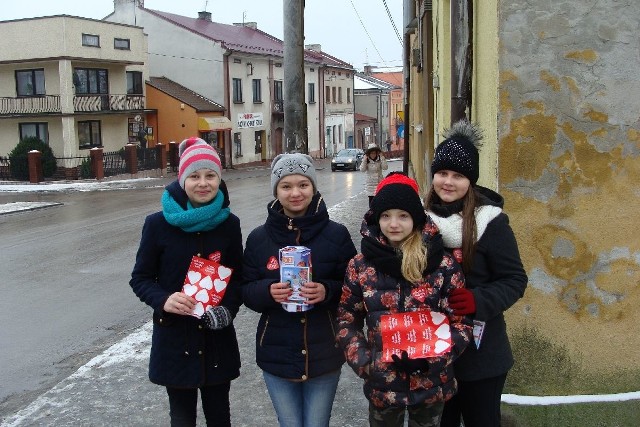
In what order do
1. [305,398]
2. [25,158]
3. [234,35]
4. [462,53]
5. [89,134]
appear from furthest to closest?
[234,35] < [89,134] < [25,158] < [462,53] < [305,398]

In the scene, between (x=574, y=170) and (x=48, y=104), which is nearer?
(x=574, y=170)

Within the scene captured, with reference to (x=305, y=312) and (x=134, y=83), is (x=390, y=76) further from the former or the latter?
(x=305, y=312)

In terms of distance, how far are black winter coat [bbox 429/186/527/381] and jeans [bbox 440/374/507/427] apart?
51mm

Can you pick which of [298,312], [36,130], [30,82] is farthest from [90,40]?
[298,312]

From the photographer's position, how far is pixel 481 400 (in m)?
3.32

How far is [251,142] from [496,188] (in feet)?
139

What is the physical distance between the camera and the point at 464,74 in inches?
189

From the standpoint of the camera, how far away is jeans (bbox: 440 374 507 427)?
10.8 feet

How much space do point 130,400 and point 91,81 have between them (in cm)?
3240

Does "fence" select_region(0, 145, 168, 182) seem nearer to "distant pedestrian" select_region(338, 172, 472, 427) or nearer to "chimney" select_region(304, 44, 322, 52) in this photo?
"distant pedestrian" select_region(338, 172, 472, 427)

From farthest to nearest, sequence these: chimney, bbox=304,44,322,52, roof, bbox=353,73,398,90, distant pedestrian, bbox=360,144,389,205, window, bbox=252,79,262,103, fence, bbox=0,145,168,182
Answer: roof, bbox=353,73,398,90 < chimney, bbox=304,44,322,52 < window, bbox=252,79,262,103 < fence, bbox=0,145,168,182 < distant pedestrian, bbox=360,144,389,205

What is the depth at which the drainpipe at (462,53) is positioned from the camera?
4.74 metres

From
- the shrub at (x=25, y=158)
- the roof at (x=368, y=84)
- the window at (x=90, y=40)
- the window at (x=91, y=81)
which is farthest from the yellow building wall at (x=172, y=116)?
the roof at (x=368, y=84)

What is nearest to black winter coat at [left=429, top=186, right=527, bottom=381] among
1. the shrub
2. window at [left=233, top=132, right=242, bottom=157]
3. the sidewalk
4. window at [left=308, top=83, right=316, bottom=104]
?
the sidewalk
